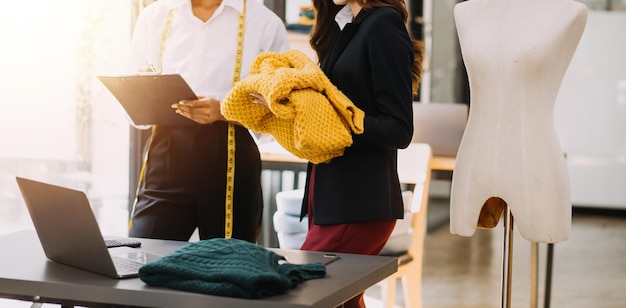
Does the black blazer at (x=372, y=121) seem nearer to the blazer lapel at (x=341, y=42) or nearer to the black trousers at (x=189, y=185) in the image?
the blazer lapel at (x=341, y=42)

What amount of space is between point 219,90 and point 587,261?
4.26 meters

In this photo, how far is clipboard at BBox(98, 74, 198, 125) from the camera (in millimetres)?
2488

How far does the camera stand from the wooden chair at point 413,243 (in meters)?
3.83

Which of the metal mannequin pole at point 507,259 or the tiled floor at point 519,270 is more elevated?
the metal mannequin pole at point 507,259

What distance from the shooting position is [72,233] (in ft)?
5.74

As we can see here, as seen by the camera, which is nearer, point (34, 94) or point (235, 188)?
point (235, 188)

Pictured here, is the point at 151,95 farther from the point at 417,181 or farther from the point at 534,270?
the point at 417,181

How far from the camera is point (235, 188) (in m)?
2.76

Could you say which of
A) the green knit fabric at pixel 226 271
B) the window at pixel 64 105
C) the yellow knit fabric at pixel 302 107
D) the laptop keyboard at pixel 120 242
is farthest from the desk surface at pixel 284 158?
the green knit fabric at pixel 226 271

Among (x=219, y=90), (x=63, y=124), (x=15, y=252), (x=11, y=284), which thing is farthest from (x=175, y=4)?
(x=11, y=284)

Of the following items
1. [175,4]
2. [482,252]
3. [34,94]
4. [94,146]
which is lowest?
[482,252]

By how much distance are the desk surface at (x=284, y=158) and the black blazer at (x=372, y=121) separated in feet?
6.21

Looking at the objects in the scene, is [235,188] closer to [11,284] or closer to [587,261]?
[11,284]

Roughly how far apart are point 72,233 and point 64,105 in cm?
180
